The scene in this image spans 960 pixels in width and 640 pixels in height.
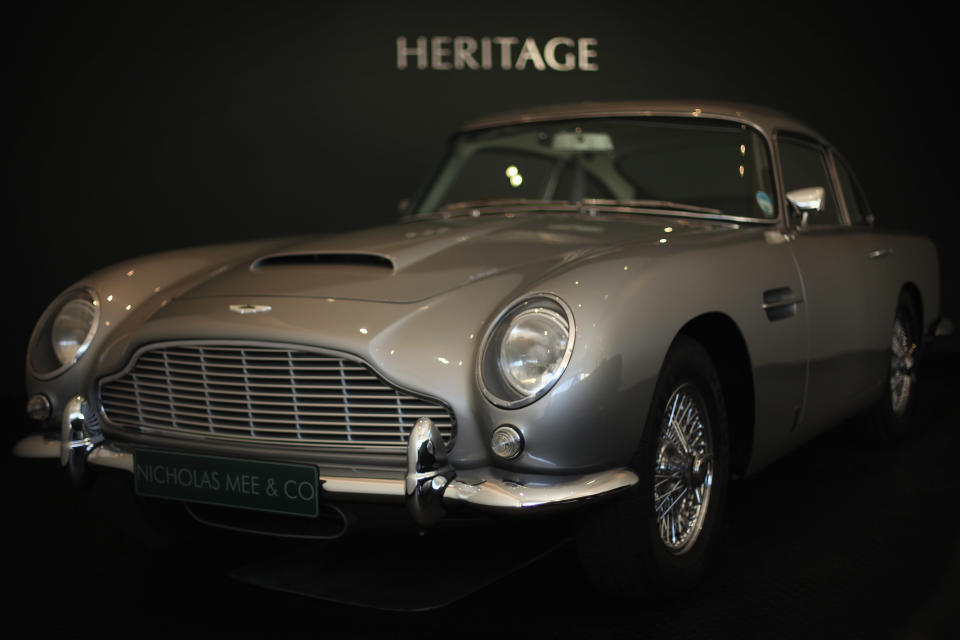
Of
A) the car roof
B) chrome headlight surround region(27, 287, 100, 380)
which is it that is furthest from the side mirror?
chrome headlight surround region(27, 287, 100, 380)

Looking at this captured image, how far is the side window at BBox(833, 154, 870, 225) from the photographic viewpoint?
4016mm

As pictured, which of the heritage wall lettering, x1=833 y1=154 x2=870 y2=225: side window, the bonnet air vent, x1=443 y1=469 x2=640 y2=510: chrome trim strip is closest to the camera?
x1=443 y1=469 x2=640 y2=510: chrome trim strip

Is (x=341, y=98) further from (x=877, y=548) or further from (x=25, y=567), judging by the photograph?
(x=877, y=548)

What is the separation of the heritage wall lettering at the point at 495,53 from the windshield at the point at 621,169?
2545 mm

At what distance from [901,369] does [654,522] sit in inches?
94.7

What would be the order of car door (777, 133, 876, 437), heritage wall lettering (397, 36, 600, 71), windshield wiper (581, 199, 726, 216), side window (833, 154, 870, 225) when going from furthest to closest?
heritage wall lettering (397, 36, 600, 71)
side window (833, 154, 870, 225)
windshield wiper (581, 199, 726, 216)
car door (777, 133, 876, 437)

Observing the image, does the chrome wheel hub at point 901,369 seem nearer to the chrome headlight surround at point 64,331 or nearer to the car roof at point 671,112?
the car roof at point 671,112

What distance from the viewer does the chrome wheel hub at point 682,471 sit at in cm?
227

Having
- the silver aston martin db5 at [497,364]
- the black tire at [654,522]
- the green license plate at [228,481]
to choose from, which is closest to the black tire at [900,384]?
the silver aston martin db5 at [497,364]

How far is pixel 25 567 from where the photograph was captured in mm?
2709

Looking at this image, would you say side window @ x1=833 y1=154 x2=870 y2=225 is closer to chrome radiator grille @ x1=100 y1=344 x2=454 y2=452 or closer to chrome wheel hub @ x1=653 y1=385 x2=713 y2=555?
chrome wheel hub @ x1=653 y1=385 x2=713 y2=555

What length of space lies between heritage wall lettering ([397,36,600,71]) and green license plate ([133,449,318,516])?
4290mm

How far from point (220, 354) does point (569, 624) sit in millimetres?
1038

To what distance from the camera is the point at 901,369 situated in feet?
13.5
